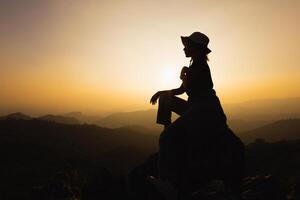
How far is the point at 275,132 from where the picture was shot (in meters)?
170

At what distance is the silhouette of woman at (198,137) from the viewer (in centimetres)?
650

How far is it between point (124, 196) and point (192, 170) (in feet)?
10.1

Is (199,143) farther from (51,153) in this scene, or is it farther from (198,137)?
(51,153)

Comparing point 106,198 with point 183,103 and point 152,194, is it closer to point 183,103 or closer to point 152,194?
point 152,194

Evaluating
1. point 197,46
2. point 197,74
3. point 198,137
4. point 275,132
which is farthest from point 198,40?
point 275,132

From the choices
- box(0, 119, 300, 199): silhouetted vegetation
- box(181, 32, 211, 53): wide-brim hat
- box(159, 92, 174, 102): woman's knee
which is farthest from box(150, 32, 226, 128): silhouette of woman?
box(0, 119, 300, 199): silhouetted vegetation

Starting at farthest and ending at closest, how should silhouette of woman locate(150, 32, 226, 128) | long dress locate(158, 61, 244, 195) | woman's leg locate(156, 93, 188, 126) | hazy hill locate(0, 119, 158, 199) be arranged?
1. hazy hill locate(0, 119, 158, 199)
2. woman's leg locate(156, 93, 188, 126)
3. silhouette of woman locate(150, 32, 226, 128)
4. long dress locate(158, 61, 244, 195)

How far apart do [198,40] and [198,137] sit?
2.10 metres

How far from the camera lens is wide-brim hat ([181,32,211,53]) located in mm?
6895

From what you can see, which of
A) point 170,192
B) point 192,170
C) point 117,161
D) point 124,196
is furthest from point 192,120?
point 117,161

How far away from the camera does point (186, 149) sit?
6586 mm

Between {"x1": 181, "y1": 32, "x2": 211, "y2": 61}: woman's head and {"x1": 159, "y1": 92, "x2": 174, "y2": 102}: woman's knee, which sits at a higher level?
{"x1": 181, "y1": 32, "x2": 211, "y2": 61}: woman's head

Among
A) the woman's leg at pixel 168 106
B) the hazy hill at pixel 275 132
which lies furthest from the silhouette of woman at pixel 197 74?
the hazy hill at pixel 275 132

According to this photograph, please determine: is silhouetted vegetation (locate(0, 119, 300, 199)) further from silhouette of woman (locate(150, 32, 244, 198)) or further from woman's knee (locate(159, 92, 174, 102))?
woman's knee (locate(159, 92, 174, 102))
